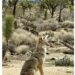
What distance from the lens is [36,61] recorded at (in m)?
4.05

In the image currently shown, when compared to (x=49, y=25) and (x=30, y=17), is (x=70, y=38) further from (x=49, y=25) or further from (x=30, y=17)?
(x=30, y=17)

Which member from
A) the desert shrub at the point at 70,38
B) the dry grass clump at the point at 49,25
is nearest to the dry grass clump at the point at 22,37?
the dry grass clump at the point at 49,25

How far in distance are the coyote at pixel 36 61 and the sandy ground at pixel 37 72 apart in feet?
0.14

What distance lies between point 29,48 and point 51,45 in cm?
22

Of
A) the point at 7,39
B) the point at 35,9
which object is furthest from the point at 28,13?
the point at 7,39

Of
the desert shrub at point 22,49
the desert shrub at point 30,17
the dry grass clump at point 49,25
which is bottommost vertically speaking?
the desert shrub at point 22,49

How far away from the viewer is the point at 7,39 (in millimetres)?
4098

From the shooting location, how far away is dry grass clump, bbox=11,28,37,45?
4090 mm

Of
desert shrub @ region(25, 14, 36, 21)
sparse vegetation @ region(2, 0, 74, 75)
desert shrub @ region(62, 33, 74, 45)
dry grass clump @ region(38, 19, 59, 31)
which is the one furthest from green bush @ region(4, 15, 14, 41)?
desert shrub @ region(62, 33, 74, 45)

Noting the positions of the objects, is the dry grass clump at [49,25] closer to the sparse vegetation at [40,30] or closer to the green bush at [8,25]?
the sparse vegetation at [40,30]

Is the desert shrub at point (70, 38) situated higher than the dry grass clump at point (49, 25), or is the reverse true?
the dry grass clump at point (49, 25)

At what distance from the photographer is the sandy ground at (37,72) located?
405 centimetres

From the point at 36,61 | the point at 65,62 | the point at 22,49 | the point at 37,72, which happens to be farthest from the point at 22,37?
the point at 65,62

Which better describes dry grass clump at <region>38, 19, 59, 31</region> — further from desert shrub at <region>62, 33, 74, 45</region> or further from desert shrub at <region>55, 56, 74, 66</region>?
desert shrub at <region>55, 56, 74, 66</region>
